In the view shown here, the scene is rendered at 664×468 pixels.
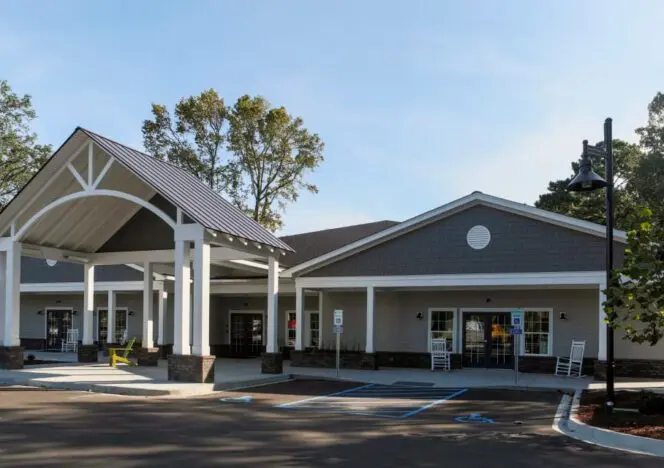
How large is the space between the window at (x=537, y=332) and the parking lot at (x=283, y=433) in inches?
271

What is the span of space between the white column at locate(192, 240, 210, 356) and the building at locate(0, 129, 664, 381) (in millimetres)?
29

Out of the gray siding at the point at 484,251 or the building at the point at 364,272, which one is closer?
the building at the point at 364,272

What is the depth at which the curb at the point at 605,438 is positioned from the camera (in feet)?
31.0

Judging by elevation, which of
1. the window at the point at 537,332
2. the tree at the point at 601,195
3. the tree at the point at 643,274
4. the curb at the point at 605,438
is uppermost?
the tree at the point at 601,195

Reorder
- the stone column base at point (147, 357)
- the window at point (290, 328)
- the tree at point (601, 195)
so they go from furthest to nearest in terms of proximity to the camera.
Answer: the tree at point (601, 195) → the window at point (290, 328) → the stone column base at point (147, 357)

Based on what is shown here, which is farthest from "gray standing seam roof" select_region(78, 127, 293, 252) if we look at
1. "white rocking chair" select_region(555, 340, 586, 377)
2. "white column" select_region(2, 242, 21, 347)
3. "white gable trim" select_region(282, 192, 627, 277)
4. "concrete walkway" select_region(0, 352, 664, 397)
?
"white rocking chair" select_region(555, 340, 586, 377)

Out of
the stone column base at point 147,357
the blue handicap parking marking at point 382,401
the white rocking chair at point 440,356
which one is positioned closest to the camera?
the blue handicap parking marking at point 382,401

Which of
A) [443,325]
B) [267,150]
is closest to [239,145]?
[267,150]

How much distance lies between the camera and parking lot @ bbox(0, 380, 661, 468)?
8.52 m

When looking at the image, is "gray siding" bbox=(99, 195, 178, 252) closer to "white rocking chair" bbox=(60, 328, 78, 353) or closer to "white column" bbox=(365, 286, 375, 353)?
"white column" bbox=(365, 286, 375, 353)

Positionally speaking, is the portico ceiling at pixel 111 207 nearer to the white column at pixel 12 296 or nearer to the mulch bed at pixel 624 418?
the white column at pixel 12 296

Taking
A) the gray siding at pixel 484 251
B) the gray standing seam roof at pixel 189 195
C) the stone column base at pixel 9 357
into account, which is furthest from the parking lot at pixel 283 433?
the gray siding at pixel 484 251

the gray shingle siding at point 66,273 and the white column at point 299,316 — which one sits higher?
the gray shingle siding at point 66,273

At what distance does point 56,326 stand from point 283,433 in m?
25.3
